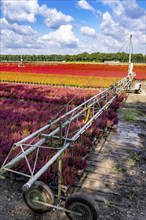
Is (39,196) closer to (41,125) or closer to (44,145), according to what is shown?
(44,145)

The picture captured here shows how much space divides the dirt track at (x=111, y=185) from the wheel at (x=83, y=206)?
13.6 inches

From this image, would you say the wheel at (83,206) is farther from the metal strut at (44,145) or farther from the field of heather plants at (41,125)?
the field of heather plants at (41,125)

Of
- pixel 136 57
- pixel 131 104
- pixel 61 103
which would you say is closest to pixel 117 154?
pixel 61 103

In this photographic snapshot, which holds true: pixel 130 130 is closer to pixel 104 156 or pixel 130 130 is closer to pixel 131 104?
pixel 104 156

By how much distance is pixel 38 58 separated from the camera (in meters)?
115

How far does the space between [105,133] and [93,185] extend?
3690 millimetres

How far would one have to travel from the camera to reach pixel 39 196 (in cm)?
361

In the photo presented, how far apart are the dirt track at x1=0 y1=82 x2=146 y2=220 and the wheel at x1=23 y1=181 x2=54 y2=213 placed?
15cm

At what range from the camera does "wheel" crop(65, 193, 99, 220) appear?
132 inches

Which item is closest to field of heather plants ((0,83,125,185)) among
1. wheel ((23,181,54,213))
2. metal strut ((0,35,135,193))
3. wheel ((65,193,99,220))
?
metal strut ((0,35,135,193))

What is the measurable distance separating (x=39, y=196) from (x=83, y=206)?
67 cm

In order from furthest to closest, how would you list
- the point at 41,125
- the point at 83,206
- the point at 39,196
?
the point at 41,125 → the point at 39,196 → the point at 83,206

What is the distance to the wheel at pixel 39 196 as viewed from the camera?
3.54 meters

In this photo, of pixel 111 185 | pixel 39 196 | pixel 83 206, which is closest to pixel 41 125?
pixel 111 185
